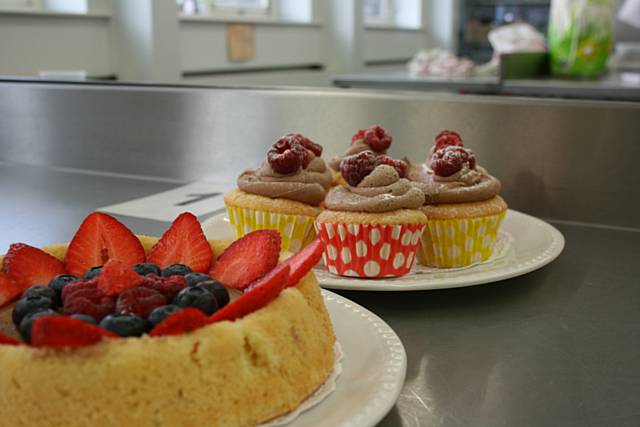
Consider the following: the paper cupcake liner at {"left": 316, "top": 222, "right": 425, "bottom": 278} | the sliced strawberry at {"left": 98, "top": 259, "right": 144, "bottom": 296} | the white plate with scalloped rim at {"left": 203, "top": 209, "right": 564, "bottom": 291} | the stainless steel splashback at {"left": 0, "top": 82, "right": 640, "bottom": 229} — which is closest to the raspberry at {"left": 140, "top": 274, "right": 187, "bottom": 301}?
the sliced strawberry at {"left": 98, "top": 259, "right": 144, "bottom": 296}

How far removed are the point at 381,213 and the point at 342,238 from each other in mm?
68

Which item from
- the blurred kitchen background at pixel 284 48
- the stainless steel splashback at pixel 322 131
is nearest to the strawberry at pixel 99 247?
the stainless steel splashback at pixel 322 131

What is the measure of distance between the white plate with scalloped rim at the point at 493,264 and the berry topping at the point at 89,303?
14.4 inches

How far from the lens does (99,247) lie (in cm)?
83

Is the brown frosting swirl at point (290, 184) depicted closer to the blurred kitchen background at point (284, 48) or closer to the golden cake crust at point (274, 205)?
the golden cake crust at point (274, 205)

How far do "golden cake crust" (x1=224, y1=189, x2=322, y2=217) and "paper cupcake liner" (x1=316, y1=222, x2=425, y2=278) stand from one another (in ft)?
0.30

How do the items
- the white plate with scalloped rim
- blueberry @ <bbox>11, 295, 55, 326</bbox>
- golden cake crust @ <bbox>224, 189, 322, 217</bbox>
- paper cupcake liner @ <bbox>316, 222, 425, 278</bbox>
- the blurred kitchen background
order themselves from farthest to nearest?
the blurred kitchen background → golden cake crust @ <bbox>224, 189, 322, 217</bbox> → paper cupcake liner @ <bbox>316, 222, 425, 278</bbox> → the white plate with scalloped rim → blueberry @ <bbox>11, 295, 55, 326</bbox>

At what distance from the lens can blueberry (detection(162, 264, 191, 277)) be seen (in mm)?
741

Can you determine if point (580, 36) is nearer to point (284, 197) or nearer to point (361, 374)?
point (284, 197)

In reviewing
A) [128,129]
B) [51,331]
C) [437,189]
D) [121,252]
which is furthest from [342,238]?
[128,129]

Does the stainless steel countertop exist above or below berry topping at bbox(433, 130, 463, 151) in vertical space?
below

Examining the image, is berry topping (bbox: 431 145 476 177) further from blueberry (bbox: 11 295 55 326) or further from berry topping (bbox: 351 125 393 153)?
blueberry (bbox: 11 295 55 326)

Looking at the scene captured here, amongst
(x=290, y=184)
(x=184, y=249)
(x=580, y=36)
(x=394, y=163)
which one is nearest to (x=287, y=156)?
(x=290, y=184)

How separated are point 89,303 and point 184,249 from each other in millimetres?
186
